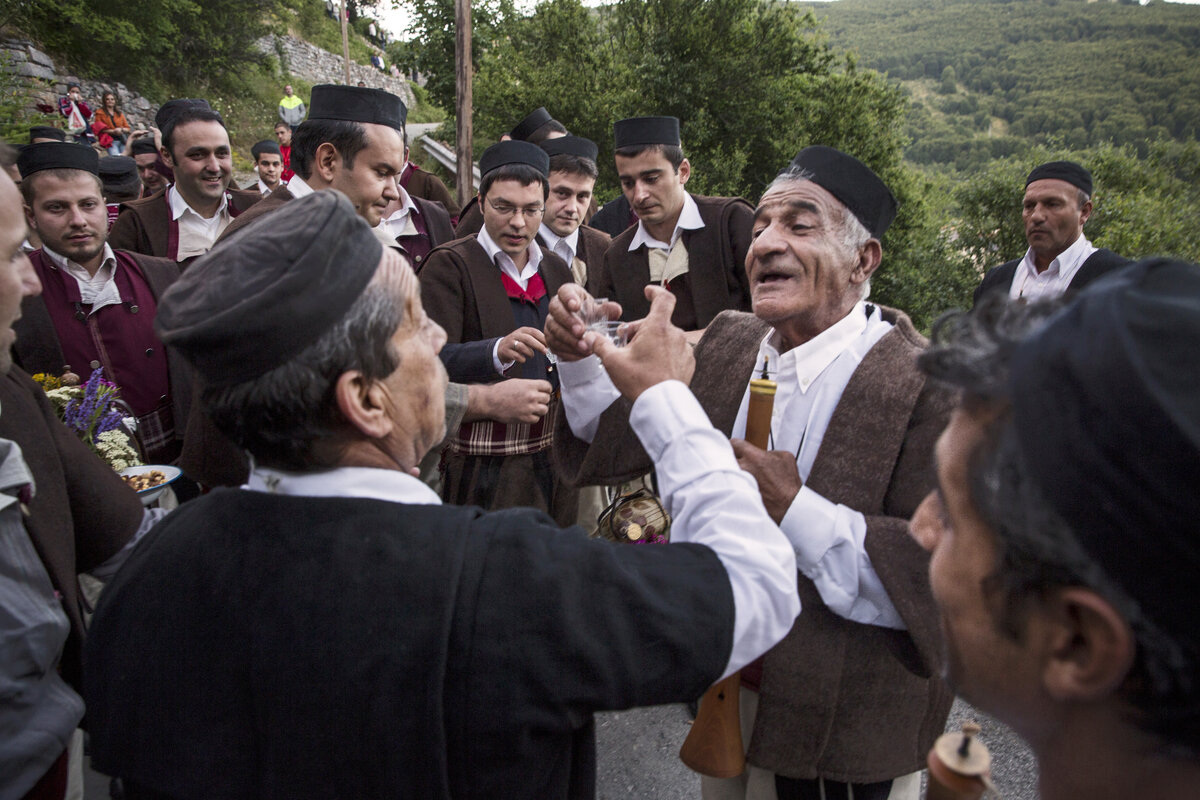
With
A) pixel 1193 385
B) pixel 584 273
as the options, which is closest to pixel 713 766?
pixel 1193 385

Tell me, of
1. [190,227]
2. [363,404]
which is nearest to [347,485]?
[363,404]

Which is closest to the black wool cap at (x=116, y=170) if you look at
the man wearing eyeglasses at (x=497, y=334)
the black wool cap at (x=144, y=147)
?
the black wool cap at (x=144, y=147)

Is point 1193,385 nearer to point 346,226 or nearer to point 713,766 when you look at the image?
point 346,226

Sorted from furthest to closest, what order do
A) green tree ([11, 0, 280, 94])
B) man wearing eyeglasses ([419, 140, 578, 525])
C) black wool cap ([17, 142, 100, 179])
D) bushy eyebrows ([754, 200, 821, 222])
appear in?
green tree ([11, 0, 280, 94]), black wool cap ([17, 142, 100, 179]), man wearing eyeglasses ([419, 140, 578, 525]), bushy eyebrows ([754, 200, 821, 222])

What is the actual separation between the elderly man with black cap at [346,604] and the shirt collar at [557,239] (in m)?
4.11

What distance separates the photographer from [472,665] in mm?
1075

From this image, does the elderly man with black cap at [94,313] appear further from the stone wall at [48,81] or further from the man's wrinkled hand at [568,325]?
the stone wall at [48,81]

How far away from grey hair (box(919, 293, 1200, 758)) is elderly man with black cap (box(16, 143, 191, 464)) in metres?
3.76

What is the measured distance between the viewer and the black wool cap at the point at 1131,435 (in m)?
0.66

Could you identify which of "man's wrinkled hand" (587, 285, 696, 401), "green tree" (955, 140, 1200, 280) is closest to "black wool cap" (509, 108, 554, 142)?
"man's wrinkled hand" (587, 285, 696, 401)

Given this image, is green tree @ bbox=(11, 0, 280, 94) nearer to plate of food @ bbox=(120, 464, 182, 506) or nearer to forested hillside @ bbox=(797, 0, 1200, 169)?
plate of food @ bbox=(120, 464, 182, 506)

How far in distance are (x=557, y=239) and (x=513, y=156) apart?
4.46ft

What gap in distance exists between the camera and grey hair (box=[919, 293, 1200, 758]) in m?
0.70

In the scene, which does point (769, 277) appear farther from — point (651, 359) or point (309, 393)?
point (309, 393)
